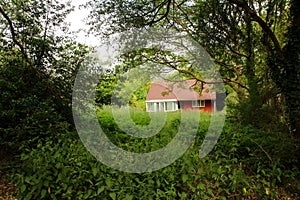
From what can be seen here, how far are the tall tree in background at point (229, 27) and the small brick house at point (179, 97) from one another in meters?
0.65

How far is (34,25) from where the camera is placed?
4188 millimetres

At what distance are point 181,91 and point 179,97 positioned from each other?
0.90 ft

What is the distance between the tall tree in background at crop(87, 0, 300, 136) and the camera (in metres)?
4.22

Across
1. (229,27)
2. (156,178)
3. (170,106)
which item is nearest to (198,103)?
(170,106)

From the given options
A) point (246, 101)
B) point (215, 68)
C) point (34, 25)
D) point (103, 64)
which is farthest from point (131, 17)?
point (246, 101)

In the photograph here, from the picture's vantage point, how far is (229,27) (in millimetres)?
5625

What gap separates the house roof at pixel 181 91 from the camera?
20.3 ft

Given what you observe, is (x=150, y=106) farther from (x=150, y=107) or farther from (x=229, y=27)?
(x=229, y=27)

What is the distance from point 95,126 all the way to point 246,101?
2.31m

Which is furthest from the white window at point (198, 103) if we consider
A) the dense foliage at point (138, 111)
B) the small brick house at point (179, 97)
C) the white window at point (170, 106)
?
the dense foliage at point (138, 111)

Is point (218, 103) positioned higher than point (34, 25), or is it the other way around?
point (34, 25)

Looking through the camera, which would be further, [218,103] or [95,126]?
[218,103]

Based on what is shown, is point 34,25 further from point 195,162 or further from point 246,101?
point 246,101

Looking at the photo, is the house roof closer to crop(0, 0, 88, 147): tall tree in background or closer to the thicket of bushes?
crop(0, 0, 88, 147): tall tree in background
